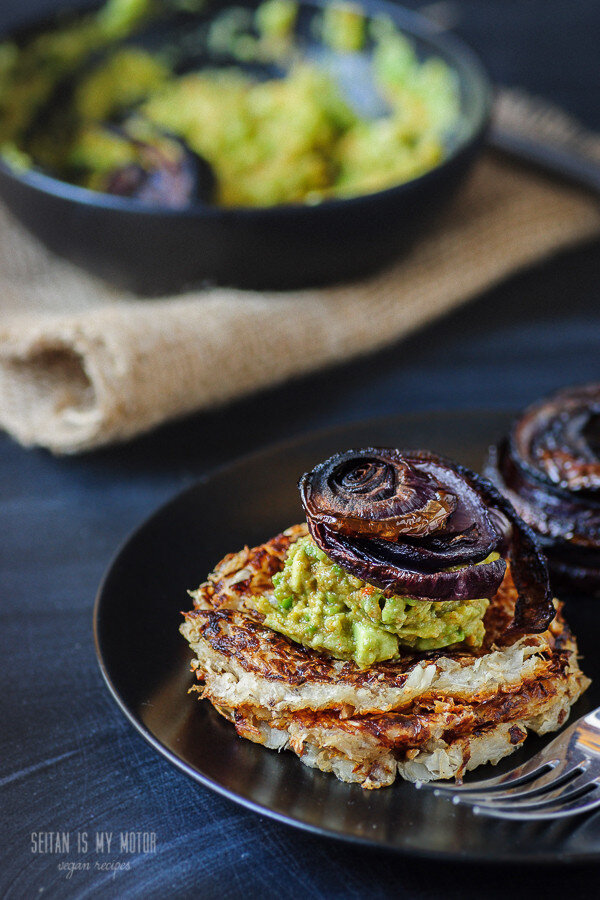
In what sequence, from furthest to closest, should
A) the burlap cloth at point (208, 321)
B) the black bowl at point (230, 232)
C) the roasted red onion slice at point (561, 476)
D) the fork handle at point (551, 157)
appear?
the fork handle at point (551, 157), the black bowl at point (230, 232), the burlap cloth at point (208, 321), the roasted red onion slice at point (561, 476)

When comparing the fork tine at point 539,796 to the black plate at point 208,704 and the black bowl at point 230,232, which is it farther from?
the black bowl at point 230,232

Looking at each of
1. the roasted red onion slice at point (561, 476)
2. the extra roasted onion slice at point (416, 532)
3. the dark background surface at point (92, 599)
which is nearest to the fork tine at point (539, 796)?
the dark background surface at point (92, 599)

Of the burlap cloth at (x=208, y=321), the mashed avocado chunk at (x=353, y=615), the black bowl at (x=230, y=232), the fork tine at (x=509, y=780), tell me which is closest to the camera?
the fork tine at (x=509, y=780)

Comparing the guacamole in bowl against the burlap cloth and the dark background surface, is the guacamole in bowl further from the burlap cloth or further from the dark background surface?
the dark background surface

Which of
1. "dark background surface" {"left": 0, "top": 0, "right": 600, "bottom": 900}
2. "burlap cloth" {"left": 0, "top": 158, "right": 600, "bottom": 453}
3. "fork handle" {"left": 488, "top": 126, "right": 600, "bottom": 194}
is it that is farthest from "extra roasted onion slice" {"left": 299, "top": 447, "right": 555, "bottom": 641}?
"fork handle" {"left": 488, "top": 126, "right": 600, "bottom": 194}

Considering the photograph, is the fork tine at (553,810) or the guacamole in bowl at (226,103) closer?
the fork tine at (553,810)

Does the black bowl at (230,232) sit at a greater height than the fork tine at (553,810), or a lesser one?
lesser

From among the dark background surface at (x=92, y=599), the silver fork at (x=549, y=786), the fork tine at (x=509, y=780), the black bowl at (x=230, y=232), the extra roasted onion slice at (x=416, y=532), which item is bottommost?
the dark background surface at (x=92, y=599)

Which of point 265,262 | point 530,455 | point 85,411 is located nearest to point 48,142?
point 265,262
